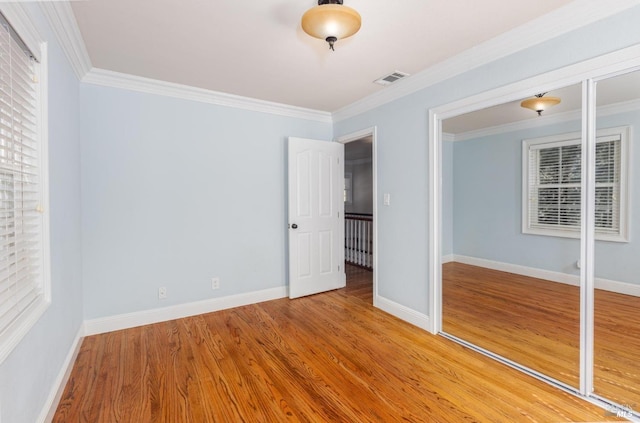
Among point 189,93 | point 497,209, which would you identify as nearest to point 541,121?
point 497,209

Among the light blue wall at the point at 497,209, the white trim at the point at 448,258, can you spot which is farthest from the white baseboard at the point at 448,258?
the light blue wall at the point at 497,209

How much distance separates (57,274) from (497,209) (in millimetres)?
4378

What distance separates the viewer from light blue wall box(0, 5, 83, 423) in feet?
4.50

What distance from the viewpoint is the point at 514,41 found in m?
2.21

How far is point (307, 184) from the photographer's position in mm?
3951

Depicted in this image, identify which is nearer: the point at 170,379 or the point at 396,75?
the point at 170,379

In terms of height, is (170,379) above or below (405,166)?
below

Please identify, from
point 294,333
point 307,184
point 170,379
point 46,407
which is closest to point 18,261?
point 46,407

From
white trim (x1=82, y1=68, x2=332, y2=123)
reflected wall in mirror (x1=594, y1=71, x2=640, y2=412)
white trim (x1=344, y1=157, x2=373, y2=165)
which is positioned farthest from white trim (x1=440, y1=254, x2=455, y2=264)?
white trim (x1=344, y1=157, x2=373, y2=165)

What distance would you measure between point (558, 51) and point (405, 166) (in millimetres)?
1480

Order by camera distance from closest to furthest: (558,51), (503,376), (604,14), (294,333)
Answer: (604,14)
(558,51)
(503,376)
(294,333)

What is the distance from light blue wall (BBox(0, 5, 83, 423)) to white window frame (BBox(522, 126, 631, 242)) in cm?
325

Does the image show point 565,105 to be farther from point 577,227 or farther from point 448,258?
point 448,258

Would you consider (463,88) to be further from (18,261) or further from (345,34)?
(18,261)
